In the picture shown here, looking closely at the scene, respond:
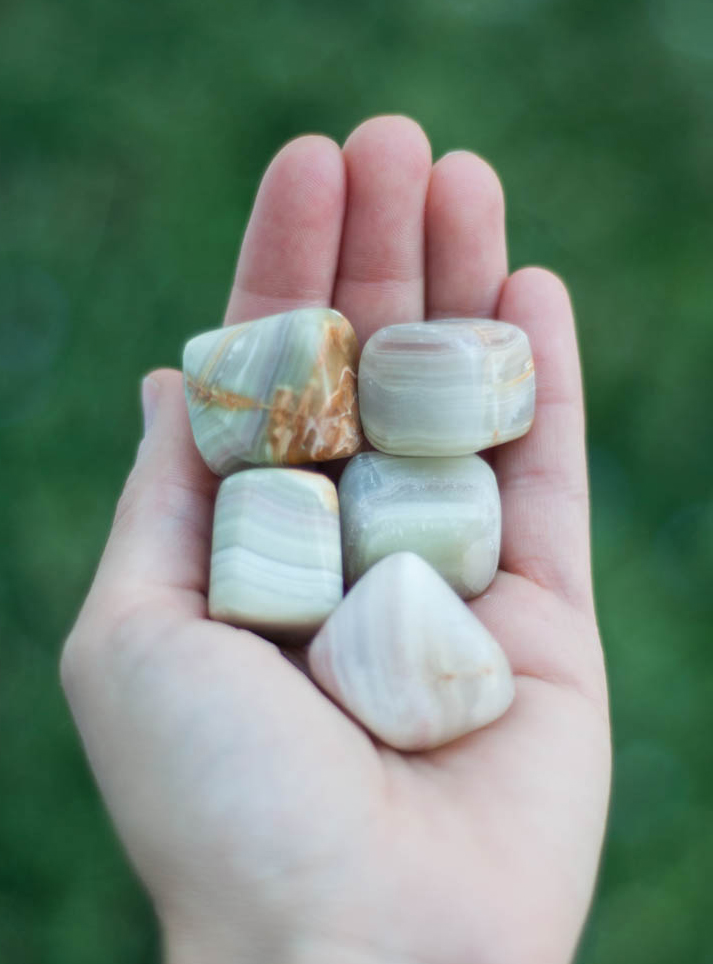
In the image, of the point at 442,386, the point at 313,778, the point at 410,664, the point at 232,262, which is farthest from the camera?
the point at 232,262

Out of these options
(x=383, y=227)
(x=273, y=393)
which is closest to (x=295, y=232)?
(x=383, y=227)

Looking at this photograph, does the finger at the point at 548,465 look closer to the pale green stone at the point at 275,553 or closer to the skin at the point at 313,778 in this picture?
the skin at the point at 313,778

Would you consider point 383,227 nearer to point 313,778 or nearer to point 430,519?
point 430,519

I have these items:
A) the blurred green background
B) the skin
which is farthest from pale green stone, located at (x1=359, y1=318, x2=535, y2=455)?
the blurred green background

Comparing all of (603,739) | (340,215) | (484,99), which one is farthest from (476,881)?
(484,99)

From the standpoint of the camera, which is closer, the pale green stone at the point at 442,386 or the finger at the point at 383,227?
the pale green stone at the point at 442,386

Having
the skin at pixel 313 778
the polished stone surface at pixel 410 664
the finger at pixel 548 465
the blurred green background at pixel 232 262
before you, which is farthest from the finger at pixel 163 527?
the blurred green background at pixel 232 262
